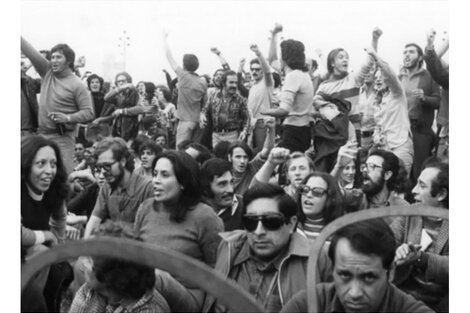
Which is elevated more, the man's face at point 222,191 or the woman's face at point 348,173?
the woman's face at point 348,173

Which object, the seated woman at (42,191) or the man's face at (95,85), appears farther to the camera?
the man's face at (95,85)

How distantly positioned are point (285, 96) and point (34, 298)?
5.35ft

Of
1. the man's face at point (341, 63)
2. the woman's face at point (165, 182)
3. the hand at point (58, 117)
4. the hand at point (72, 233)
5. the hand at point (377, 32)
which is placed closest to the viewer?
the woman's face at point (165, 182)

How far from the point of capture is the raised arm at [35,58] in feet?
9.34

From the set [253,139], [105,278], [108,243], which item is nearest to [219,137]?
Result: [253,139]

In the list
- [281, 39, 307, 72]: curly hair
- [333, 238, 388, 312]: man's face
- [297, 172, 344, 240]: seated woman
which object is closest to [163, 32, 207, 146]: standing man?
[281, 39, 307, 72]: curly hair

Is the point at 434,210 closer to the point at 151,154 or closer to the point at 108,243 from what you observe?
the point at 108,243

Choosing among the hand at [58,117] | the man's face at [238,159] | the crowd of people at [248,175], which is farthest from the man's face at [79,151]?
the man's face at [238,159]

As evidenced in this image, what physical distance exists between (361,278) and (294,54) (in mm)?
1352

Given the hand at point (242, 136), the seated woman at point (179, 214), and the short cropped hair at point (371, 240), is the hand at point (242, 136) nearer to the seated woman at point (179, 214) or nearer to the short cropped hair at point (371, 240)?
the seated woman at point (179, 214)

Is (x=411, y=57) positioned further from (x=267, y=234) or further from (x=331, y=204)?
(x=267, y=234)

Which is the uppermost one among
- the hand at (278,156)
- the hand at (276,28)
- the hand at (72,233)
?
the hand at (276,28)

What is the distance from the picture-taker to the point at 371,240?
5.91 ft

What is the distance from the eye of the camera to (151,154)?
10.2 feet
